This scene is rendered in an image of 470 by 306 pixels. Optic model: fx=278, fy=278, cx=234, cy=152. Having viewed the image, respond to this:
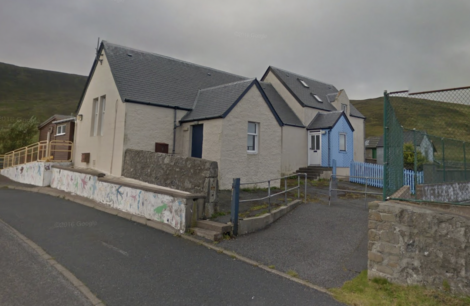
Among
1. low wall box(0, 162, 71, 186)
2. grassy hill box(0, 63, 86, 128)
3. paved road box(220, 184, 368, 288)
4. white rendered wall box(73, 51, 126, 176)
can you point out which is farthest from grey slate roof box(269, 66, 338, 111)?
grassy hill box(0, 63, 86, 128)

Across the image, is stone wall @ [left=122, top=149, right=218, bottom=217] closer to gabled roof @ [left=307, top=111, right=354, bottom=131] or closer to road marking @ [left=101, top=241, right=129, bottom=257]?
road marking @ [left=101, top=241, right=129, bottom=257]

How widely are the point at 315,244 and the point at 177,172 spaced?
4858mm

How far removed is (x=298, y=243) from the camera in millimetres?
6691

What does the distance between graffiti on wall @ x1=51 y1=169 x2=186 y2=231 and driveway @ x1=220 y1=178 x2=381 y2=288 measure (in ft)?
5.47

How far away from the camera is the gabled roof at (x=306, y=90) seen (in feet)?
74.7

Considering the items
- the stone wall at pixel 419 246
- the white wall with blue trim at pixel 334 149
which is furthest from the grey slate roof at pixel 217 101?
the white wall with blue trim at pixel 334 149

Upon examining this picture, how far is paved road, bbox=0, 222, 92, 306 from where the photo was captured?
3809mm

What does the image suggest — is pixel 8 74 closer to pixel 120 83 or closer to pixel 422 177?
pixel 120 83

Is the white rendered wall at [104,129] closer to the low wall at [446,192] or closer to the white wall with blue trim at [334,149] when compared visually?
Result: the low wall at [446,192]

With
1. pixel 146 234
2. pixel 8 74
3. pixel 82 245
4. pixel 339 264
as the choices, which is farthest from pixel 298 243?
pixel 8 74

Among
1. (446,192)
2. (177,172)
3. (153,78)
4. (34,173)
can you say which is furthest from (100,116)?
(446,192)

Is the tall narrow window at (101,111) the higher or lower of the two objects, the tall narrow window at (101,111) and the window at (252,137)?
the higher

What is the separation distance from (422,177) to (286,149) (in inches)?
449

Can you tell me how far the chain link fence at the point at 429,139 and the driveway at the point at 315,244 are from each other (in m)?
1.56
